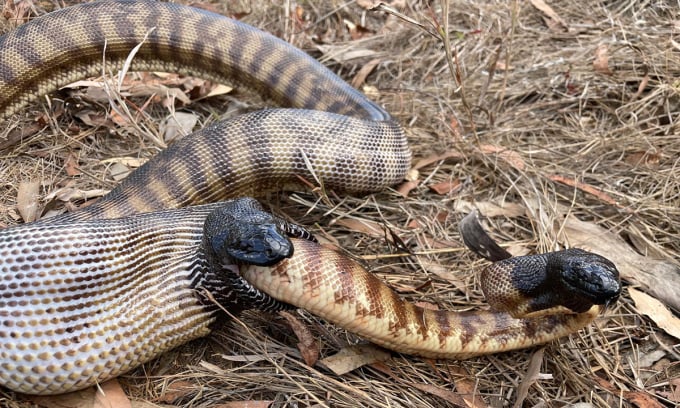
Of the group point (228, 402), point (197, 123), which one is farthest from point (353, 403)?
point (197, 123)

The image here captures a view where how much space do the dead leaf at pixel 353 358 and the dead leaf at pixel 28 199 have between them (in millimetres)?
2334

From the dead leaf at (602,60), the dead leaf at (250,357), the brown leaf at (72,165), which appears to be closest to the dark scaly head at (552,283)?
the dead leaf at (250,357)

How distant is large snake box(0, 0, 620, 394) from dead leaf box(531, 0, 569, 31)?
2891mm

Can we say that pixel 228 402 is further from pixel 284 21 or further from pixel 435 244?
pixel 284 21

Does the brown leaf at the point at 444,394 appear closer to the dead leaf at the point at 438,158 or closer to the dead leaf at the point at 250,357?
the dead leaf at the point at 250,357

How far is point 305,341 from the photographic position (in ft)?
9.92

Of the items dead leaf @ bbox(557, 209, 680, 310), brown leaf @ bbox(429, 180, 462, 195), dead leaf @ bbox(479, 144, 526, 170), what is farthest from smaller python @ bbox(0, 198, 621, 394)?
dead leaf @ bbox(479, 144, 526, 170)

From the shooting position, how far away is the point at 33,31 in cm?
485

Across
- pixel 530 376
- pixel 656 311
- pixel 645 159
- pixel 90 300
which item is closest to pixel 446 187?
pixel 645 159

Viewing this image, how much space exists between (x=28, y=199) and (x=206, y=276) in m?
1.84

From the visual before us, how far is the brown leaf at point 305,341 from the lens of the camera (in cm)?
297

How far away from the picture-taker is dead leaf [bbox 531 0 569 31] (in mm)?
6113

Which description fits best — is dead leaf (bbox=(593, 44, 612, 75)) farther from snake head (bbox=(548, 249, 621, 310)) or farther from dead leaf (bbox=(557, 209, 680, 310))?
snake head (bbox=(548, 249, 621, 310))

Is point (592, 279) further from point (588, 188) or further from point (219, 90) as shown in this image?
point (219, 90)
